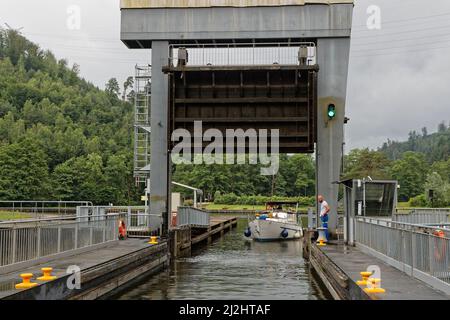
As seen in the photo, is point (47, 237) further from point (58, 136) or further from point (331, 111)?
point (58, 136)

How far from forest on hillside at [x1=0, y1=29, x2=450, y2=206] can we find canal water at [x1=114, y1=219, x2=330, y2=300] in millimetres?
50523

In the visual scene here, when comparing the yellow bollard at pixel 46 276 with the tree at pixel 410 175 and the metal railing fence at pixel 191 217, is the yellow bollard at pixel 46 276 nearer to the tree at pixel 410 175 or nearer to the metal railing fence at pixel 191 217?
the metal railing fence at pixel 191 217

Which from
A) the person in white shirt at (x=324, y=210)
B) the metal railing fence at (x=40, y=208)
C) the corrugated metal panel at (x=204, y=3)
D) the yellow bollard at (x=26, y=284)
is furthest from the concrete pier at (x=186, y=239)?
the yellow bollard at (x=26, y=284)

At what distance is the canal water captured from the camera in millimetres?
14038

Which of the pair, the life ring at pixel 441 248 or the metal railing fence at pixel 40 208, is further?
the metal railing fence at pixel 40 208

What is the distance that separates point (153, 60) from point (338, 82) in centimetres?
711

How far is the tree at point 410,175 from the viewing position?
126188mm

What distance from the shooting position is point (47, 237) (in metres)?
13.3

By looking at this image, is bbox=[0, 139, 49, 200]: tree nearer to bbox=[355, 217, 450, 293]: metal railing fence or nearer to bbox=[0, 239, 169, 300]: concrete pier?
bbox=[0, 239, 169, 300]: concrete pier

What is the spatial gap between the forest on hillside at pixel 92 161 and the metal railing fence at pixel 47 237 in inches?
2112

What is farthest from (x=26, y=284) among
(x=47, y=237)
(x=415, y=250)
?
(x=415, y=250)

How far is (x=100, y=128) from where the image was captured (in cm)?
13738

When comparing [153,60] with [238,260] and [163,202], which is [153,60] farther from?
[238,260]
